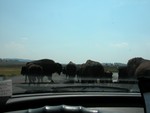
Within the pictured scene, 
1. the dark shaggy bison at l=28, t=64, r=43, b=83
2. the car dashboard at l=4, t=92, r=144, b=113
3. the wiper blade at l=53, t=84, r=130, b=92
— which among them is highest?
the dark shaggy bison at l=28, t=64, r=43, b=83

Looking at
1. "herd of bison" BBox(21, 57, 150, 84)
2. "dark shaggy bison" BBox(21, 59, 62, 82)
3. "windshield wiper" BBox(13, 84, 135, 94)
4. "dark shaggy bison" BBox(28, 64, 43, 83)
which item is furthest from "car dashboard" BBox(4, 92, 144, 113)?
"dark shaggy bison" BBox(21, 59, 62, 82)

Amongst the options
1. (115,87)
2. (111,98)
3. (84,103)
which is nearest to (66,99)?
(84,103)

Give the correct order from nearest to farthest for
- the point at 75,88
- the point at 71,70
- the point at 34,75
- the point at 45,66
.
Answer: the point at 75,88, the point at 34,75, the point at 45,66, the point at 71,70

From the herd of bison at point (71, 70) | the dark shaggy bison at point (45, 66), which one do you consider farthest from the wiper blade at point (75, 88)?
the dark shaggy bison at point (45, 66)

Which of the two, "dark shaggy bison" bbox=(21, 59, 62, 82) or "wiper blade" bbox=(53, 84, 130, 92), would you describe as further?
"dark shaggy bison" bbox=(21, 59, 62, 82)

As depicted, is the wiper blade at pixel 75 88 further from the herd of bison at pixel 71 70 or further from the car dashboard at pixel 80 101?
the herd of bison at pixel 71 70

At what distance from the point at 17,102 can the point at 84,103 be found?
24.2 inches

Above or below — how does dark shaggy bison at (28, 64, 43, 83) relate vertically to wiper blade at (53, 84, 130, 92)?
above

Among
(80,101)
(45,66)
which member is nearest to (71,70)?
(45,66)

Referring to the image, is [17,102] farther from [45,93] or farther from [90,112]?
[90,112]

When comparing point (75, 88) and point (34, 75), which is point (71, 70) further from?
point (75, 88)

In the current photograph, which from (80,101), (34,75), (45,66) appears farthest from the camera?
(45,66)

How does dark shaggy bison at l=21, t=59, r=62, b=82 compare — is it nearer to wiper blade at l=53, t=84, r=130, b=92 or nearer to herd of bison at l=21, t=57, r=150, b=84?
herd of bison at l=21, t=57, r=150, b=84

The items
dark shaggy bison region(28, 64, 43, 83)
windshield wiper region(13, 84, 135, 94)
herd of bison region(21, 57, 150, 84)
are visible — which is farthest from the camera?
herd of bison region(21, 57, 150, 84)
